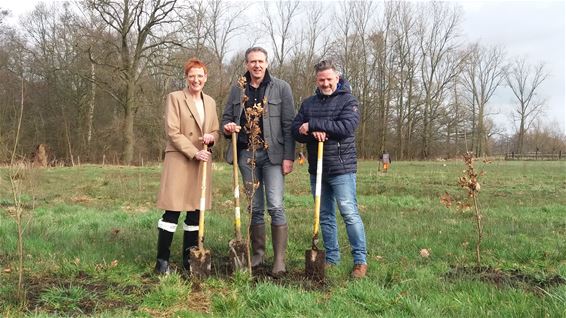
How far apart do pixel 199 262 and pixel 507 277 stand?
9.31ft

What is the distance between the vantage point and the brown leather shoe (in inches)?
168

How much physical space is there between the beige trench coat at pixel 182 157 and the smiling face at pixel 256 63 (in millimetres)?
626

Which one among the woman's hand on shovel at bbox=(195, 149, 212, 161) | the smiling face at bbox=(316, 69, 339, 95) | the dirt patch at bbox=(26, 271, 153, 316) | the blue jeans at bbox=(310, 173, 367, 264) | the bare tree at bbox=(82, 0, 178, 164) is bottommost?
the dirt patch at bbox=(26, 271, 153, 316)

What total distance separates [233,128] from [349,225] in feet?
4.90

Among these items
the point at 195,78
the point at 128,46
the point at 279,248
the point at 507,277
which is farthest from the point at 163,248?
the point at 128,46

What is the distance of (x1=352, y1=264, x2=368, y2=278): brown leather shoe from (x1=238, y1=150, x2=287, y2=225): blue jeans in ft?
2.81

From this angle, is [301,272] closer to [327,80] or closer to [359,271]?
[359,271]

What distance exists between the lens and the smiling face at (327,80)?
444cm

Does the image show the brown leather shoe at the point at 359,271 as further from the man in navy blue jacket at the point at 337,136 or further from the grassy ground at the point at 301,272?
the grassy ground at the point at 301,272

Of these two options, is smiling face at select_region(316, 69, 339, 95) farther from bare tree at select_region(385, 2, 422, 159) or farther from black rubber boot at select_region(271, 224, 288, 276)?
bare tree at select_region(385, 2, 422, 159)

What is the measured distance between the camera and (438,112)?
46781 mm

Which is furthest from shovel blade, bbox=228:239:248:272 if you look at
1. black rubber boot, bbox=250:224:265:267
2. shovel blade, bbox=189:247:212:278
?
black rubber boot, bbox=250:224:265:267

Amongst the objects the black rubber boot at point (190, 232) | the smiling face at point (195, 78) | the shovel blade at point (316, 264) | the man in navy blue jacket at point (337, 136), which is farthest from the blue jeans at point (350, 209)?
the smiling face at point (195, 78)

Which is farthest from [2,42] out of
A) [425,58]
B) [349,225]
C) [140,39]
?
[425,58]
